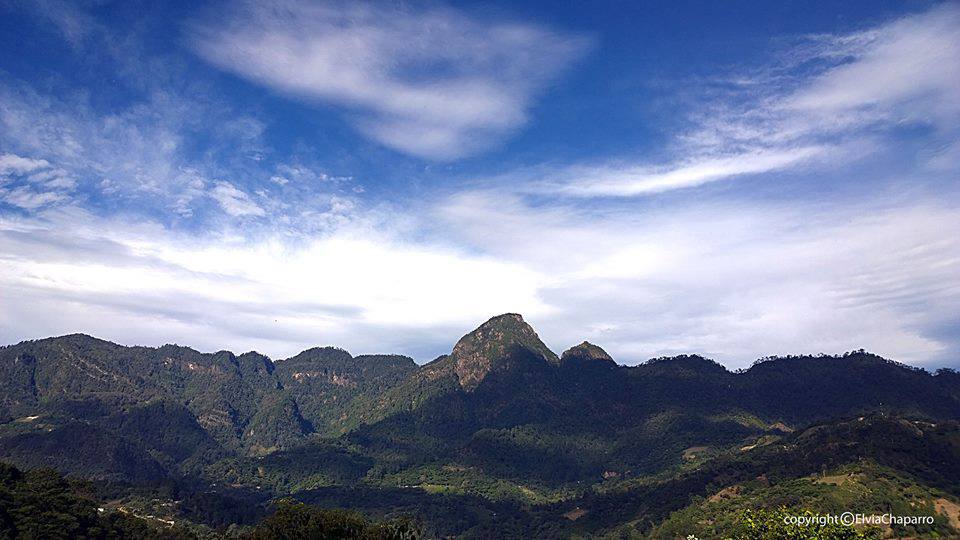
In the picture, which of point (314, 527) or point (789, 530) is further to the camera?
point (314, 527)

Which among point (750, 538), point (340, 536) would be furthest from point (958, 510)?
point (340, 536)

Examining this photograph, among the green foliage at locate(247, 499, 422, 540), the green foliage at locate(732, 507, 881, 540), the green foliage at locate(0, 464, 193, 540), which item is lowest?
the green foliage at locate(0, 464, 193, 540)

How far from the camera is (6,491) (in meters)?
158

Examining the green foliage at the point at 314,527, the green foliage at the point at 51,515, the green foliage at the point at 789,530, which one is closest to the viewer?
the green foliage at the point at 789,530

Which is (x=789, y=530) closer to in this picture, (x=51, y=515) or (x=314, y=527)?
(x=314, y=527)

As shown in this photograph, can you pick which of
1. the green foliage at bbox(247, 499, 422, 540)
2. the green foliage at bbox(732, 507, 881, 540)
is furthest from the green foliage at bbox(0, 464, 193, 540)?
the green foliage at bbox(732, 507, 881, 540)

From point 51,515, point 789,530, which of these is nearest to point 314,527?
point 789,530

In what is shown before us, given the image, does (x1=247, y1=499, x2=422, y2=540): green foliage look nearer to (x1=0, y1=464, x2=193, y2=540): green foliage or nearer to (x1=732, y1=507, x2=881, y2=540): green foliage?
(x1=732, y1=507, x2=881, y2=540): green foliage

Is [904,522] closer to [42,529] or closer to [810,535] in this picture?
[810,535]

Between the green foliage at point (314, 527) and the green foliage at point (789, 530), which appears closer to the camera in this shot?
the green foliage at point (789, 530)

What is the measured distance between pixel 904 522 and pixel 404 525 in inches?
6397

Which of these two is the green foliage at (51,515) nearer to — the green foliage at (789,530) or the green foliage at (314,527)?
the green foliage at (314,527)

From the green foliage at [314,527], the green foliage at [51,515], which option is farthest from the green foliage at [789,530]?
the green foliage at [51,515]

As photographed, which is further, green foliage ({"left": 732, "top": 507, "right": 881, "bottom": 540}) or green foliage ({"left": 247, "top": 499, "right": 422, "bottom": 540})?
green foliage ({"left": 247, "top": 499, "right": 422, "bottom": 540})
